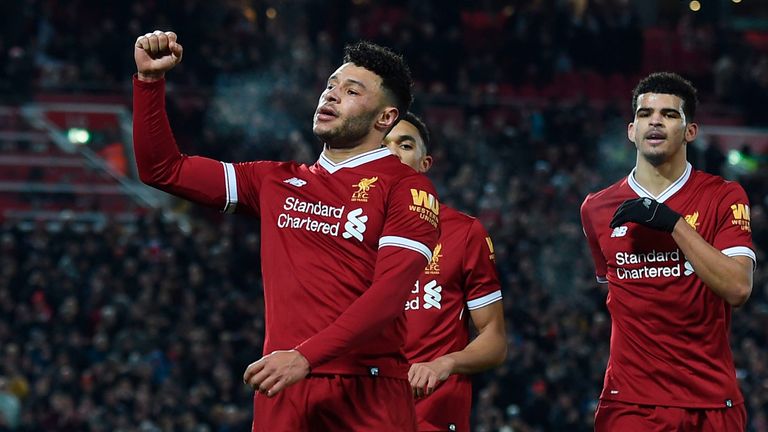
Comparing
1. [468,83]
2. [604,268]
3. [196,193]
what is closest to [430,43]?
[468,83]

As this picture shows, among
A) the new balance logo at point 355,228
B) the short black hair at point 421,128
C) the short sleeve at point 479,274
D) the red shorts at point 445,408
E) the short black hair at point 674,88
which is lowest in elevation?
the red shorts at point 445,408

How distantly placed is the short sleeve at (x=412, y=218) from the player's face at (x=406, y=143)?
69.7 inches

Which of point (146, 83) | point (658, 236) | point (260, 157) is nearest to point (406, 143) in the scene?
point (658, 236)

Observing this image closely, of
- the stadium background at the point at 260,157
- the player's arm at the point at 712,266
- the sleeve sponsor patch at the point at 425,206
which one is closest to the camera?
the sleeve sponsor patch at the point at 425,206

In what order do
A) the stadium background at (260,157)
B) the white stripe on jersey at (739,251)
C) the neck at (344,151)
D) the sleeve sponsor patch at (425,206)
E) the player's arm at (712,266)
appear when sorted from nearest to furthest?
the sleeve sponsor patch at (425,206), the neck at (344,151), the player's arm at (712,266), the white stripe on jersey at (739,251), the stadium background at (260,157)

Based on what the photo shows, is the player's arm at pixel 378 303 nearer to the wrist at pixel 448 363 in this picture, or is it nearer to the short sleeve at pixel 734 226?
the wrist at pixel 448 363

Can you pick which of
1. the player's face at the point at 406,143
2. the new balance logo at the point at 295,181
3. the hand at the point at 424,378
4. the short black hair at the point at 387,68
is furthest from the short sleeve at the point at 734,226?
the new balance logo at the point at 295,181

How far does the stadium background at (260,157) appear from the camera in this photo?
15.0 m

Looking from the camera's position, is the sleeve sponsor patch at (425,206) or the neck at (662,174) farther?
the neck at (662,174)

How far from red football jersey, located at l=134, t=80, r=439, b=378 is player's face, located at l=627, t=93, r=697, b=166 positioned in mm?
1640

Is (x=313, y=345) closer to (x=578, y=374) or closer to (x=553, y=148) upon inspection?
(x=578, y=374)

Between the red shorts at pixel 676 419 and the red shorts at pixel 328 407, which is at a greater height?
the red shorts at pixel 328 407

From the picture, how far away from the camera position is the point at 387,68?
17.0 feet

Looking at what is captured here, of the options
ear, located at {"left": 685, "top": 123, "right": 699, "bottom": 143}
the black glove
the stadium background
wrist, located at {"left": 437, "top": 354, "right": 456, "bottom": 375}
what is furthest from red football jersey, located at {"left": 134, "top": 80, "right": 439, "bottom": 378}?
the stadium background
